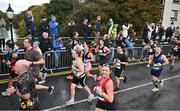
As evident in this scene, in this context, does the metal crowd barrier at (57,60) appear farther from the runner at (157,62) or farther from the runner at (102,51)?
the runner at (157,62)

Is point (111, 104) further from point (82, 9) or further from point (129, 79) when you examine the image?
point (82, 9)

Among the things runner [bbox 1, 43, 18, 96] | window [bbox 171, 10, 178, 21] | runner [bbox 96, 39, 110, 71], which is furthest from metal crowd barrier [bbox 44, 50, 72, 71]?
window [bbox 171, 10, 178, 21]

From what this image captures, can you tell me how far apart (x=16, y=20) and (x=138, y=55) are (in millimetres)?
81363

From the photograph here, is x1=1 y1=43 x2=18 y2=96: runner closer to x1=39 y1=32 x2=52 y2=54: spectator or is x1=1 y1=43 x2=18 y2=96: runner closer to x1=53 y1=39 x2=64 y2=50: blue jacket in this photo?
x1=39 y1=32 x2=52 y2=54: spectator

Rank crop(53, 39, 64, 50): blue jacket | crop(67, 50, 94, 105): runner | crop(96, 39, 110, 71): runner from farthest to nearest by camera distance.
Answer: 1. crop(53, 39, 64, 50): blue jacket
2. crop(96, 39, 110, 71): runner
3. crop(67, 50, 94, 105): runner

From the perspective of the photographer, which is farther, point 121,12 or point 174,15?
point 174,15

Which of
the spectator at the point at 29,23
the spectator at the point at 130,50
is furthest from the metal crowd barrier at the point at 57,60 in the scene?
the spectator at the point at 130,50

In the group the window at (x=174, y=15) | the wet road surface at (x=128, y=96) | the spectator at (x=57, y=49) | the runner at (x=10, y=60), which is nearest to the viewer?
the wet road surface at (x=128, y=96)

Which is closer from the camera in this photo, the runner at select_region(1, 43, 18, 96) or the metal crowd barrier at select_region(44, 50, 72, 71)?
the runner at select_region(1, 43, 18, 96)

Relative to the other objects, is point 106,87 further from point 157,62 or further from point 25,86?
point 157,62

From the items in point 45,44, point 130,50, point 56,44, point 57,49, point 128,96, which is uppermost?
point 45,44

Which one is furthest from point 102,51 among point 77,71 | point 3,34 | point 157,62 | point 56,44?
point 3,34

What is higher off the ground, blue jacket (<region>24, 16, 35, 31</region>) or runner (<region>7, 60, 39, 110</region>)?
blue jacket (<region>24, 16, 35, 31</region>)

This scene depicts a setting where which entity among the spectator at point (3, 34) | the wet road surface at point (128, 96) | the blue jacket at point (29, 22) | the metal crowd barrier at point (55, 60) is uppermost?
the blue jacket at point (29, 22)
